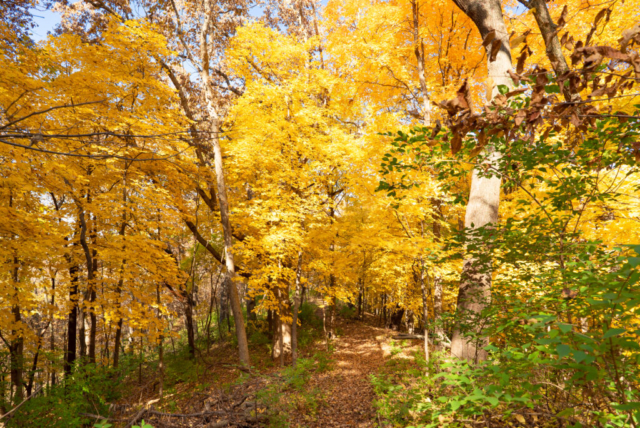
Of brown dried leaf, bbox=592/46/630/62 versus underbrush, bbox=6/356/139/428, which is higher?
brown dried leaf, bbox=592/46/630/62

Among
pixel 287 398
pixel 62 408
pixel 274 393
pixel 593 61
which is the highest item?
pixel 593 61

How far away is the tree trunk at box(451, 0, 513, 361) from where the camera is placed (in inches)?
138

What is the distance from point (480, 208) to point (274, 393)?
4531mm

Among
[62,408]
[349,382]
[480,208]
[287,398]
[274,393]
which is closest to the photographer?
[480,208]

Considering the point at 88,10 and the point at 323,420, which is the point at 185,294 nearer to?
the point at 323,420

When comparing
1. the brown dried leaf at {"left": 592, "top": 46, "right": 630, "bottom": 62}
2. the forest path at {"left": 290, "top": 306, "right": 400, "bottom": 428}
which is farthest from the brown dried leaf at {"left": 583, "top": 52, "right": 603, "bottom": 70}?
the forest path at {"left": 290, "top": 306, "right": 400, "bottom": 428}

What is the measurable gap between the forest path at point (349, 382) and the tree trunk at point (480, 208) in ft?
7.76

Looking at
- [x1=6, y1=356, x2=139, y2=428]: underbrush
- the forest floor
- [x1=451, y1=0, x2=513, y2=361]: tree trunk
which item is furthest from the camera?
[x1=6, y1=356, x2=139, y2=428]: underbrush

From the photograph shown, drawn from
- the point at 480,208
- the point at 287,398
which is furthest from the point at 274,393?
the point at 480,208

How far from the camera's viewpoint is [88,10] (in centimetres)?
1298

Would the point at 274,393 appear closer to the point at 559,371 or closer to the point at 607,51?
the point at 559,371

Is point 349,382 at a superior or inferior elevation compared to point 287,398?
inferior

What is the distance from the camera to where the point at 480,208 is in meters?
4.25

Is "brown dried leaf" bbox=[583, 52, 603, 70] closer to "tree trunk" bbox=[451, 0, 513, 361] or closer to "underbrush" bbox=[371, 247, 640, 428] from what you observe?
"underbrush" bbox=[371, 247, 640, 428]
